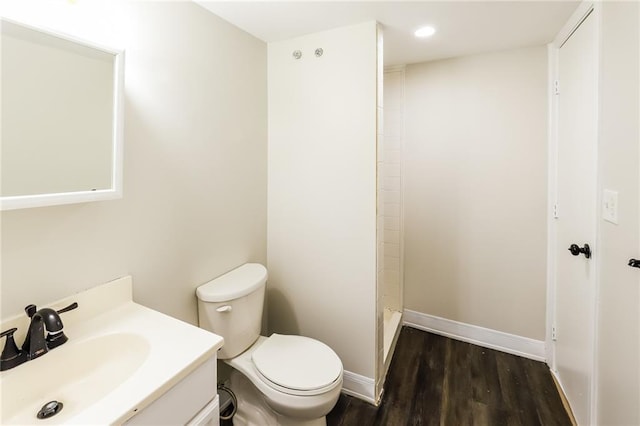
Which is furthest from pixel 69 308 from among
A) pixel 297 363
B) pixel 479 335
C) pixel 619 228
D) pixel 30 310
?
pixel 479 335

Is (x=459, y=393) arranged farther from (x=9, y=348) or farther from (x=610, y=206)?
(x=9, y=348)

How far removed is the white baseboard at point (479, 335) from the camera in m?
2.26

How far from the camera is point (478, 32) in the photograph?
188 centimetres

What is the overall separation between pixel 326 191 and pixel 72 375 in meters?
1.40

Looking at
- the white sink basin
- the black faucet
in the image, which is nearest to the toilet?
the white sink basin

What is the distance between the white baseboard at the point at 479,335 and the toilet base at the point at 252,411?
1.32 metres

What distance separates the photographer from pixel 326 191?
6.26ft

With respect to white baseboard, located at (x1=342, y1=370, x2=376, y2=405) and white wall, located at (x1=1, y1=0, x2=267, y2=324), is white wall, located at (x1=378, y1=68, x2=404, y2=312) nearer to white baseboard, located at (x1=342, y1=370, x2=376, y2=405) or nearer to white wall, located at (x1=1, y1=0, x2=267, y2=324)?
white baseboard, located at (x1=342, y1=370, x2=376, y2=405)

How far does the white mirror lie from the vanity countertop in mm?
405

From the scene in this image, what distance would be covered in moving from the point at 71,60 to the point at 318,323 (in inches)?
69.5

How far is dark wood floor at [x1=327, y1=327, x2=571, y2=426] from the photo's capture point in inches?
68.6

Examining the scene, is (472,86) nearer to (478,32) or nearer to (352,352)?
(478,32)

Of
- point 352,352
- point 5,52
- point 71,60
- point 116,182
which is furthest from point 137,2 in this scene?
point 352,352

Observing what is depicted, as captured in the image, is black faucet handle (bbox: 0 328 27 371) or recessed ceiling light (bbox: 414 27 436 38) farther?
recessed ceiling light (bbox: 414 27 436 38)
